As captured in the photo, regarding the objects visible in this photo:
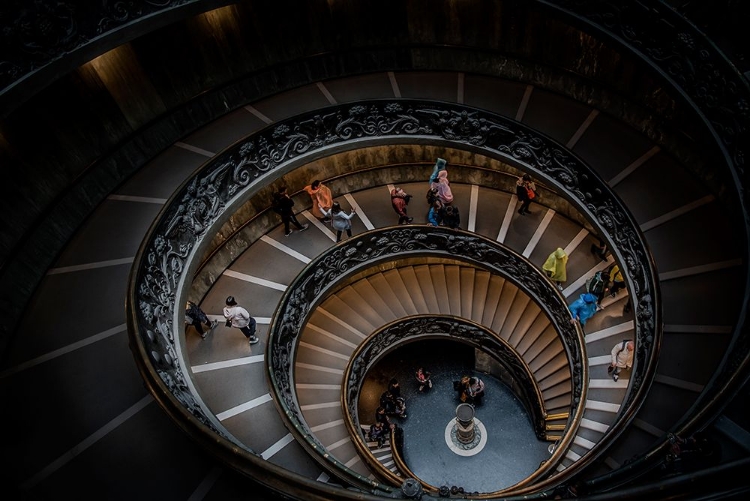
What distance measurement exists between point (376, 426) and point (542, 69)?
31.6 feet

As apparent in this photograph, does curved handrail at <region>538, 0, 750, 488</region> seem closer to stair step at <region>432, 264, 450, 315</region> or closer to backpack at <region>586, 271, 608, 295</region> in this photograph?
backpack at <region>586, 271, 608, 295</region>

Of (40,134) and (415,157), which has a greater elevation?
(415,157)

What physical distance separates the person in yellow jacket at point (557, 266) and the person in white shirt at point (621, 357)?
186cm

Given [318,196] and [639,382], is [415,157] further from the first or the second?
[639,382]

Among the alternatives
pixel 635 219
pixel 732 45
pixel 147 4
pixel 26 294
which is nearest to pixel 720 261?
pixel 635 219

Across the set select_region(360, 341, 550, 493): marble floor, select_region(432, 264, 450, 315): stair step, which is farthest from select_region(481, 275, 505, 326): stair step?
select_region(360, 341, 550, 493): marble floor

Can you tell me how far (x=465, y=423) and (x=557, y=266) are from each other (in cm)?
466

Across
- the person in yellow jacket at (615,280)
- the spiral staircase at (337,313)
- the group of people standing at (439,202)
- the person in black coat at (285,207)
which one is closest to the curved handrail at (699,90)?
the spiral staircase at (337,313)

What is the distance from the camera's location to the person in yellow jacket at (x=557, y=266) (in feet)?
34.1

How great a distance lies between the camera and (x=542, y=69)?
1102 centimetres

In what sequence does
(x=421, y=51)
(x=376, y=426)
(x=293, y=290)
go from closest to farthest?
(x=293, y=290)
(x=421, y=51)
(x=376, y=426)

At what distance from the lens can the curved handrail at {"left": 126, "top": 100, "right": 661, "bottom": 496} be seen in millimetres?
6797

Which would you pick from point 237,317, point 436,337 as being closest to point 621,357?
point 436,337

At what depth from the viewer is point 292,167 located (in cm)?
1062
